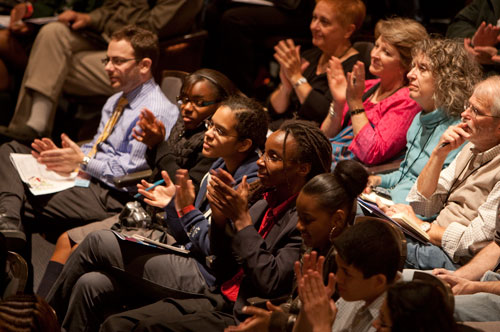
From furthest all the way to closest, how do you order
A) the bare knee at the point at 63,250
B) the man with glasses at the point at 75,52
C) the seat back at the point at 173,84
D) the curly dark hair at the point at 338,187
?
the man with glasses at the point at 75,52, the seat back at the point at 173,84, the bare knee at the point at 63,250, the curly dark hair at the point at 338,187

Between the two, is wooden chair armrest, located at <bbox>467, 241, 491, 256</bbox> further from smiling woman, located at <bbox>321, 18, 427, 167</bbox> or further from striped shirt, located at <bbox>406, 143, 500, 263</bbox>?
smiling woman, located at <bbox>321, 18, 427, 167</bbox>

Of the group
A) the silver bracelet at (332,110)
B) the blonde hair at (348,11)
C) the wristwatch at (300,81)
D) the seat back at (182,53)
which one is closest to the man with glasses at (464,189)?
the silver bracelet at (332,110)

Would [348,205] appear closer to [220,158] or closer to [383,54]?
[220,158]

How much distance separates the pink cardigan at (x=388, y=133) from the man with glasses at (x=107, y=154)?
1.02m

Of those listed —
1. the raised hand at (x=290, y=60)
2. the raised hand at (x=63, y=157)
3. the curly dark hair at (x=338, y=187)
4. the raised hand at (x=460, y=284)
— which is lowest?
the raised hand at (x=63, y=157)

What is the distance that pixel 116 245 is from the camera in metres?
2.69

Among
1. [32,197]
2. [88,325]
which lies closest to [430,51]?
[88,325]

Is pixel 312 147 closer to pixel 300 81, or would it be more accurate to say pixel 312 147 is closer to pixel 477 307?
pixel 477 307

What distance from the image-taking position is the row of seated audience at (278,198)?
2.03m

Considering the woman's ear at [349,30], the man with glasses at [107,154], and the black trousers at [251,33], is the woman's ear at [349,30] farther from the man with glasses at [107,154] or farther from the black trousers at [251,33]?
the man with glasses at [107,154]

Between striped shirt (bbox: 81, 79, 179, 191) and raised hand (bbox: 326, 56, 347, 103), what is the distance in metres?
0.83

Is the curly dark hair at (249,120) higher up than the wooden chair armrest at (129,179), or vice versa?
the curly dark hair at (249,120)

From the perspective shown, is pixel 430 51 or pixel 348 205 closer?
pixel 348 205

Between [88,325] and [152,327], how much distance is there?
1.71 ft
